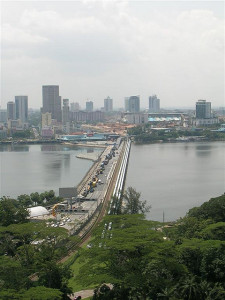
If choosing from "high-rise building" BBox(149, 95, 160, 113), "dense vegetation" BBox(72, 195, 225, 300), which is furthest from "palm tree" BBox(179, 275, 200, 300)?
"high-rise building" BBox(149, 95, 160, 113)

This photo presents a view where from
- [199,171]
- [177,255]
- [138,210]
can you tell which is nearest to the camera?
[177,255]

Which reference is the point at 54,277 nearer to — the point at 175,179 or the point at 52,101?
the point at 175,179

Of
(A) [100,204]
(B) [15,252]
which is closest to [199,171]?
(A) [100,204]

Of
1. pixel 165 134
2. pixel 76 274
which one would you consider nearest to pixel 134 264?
pixel 76 274

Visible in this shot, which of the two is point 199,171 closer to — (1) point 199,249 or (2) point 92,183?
(2) point 92,183

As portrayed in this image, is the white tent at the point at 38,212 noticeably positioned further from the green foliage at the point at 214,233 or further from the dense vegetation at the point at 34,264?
the green foliage at the point at 214,233

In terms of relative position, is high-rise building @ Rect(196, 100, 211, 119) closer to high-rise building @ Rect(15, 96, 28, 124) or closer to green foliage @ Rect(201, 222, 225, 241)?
high-rise building @ Rect(15, 96, 28, 124)
